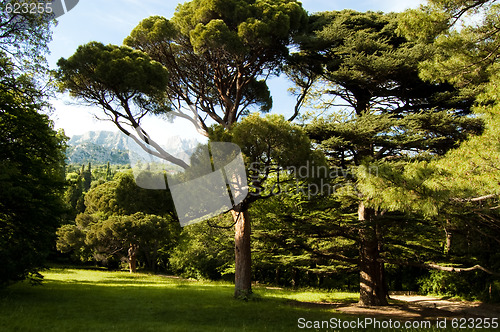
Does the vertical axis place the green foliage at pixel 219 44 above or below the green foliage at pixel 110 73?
above

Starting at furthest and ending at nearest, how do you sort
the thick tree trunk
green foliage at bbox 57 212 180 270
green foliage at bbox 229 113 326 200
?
green foliage at bbox 57 212 180 270, the thick tree trunk, green foliage at bbox 229 113 326 200

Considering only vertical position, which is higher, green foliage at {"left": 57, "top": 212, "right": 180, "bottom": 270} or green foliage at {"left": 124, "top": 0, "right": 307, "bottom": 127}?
green foliage at {"left": 124, "top": 0, "right": 307, "bottom": 127}

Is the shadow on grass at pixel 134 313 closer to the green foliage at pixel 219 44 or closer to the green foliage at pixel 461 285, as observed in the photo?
the green foliage at pixel 219 44

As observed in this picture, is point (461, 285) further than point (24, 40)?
Yes

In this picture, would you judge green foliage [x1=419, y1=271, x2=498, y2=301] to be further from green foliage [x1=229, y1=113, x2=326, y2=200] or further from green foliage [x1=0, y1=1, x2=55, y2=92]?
green foliage [x1=0, y1=1, x2=55, y2=92]

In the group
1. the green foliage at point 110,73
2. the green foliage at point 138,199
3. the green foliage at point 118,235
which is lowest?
the green foliage at point 118,235

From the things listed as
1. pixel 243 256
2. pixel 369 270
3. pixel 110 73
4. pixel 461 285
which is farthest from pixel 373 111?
pixel 461 285

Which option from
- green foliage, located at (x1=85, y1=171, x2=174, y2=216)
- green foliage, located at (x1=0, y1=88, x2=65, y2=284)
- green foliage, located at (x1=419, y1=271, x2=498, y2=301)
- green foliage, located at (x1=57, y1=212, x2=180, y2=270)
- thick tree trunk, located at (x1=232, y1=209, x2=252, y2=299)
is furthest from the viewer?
green foliage, located at (x1=85, y1=171, x2=174, y2=216)

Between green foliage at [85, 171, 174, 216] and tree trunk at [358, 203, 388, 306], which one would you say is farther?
green foliage at [85, 171, 174, 216]

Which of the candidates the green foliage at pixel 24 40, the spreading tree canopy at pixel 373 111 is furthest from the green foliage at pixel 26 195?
the spreading tree canopy at pixel 373 111

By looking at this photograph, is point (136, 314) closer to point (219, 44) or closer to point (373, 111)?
point (219, 44)

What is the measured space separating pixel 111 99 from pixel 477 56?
341 inches

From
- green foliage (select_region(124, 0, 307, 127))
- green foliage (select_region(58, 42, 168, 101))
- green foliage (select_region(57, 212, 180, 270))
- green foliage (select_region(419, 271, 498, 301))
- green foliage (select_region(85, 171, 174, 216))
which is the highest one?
green foliage (select_region(124, 0, 307, 127))

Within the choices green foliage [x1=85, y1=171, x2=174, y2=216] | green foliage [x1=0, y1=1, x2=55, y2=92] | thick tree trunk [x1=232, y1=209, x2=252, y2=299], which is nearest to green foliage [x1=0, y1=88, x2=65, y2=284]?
green foliage [x1=0, y1=1, x2=55, y2=92]
